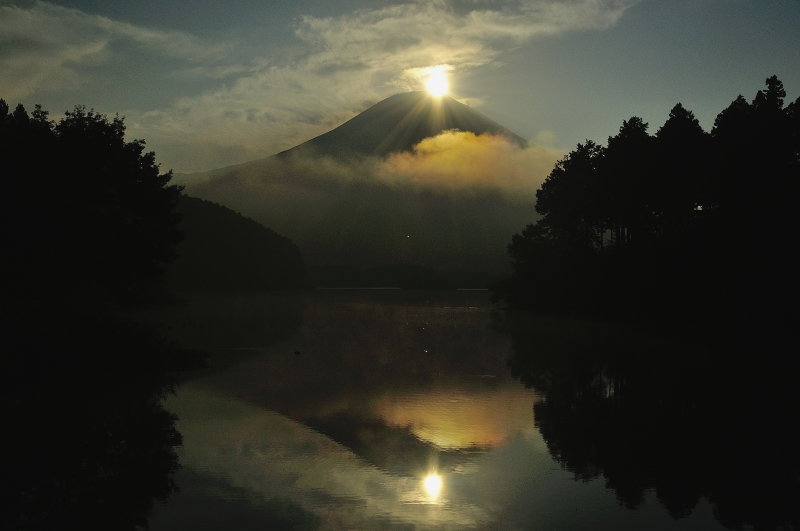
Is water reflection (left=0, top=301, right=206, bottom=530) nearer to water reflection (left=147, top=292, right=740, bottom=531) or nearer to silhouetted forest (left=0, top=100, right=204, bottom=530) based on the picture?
silhouetted forest (left=0, top=100, right=204, bottom=530)

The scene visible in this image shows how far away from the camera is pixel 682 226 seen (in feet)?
186

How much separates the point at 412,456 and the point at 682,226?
49143 millimetres

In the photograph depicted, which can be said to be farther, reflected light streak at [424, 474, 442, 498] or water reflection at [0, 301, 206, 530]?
reflected light streak at [424, 474, 442, 498]

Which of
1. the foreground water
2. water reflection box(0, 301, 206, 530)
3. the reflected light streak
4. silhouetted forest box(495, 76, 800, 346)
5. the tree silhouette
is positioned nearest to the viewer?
the foreground water

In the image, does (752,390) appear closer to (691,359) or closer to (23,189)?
(691,359)

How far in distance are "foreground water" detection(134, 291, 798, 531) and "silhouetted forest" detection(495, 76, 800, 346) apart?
14834 mm

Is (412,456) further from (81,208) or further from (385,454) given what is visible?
(81,208)

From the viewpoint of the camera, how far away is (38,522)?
9.57m

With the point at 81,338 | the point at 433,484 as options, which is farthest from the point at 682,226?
the point at 433,484

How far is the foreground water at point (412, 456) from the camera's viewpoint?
10.3 meters

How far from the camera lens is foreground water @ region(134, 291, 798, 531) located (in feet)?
33.7

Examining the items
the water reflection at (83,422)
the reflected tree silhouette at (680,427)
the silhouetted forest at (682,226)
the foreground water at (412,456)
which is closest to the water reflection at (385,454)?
the foreground water at (412,456)

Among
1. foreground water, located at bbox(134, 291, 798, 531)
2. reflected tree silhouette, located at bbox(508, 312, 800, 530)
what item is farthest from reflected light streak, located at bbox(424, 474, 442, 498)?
reflected tree silhouette, located at bbox(508, 312, 800, 530)

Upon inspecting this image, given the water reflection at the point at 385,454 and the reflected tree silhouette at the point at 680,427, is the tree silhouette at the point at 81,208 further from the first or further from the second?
the reflected tree silhouette at the point at 680,427
